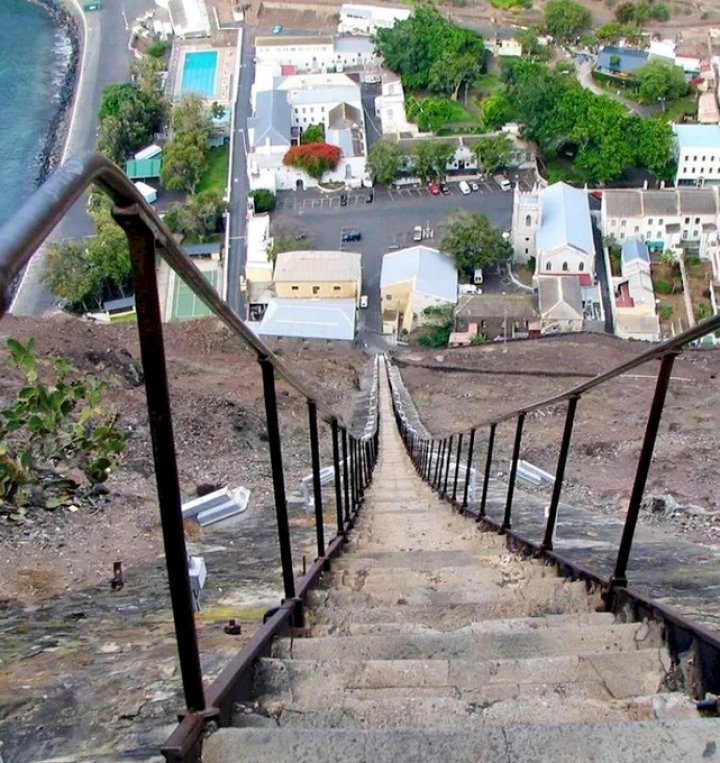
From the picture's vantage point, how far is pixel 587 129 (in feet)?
113

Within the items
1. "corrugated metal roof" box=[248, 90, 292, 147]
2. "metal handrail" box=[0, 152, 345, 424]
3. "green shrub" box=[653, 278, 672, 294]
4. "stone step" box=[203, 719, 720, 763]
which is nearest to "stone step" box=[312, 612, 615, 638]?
"stone step" box=[203, 719, 720, 763]

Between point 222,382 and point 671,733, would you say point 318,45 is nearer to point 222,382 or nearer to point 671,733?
point 222,382

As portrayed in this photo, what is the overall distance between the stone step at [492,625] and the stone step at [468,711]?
731 millimetres

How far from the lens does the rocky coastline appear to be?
36.8 metres

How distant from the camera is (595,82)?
135 feet

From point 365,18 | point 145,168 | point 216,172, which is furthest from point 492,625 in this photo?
point 365,18

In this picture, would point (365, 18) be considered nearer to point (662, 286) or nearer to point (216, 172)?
point (216, 172)

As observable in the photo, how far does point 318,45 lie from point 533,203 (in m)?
18.3

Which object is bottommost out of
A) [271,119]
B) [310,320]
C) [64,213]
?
[64,213]

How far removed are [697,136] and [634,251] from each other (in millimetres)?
7995

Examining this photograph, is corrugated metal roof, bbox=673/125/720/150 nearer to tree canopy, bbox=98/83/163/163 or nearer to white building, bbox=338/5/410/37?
white building, bbox=338/5/410/37

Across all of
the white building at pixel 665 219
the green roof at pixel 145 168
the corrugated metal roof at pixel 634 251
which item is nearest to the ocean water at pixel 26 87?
the green roof at pixel 145 168

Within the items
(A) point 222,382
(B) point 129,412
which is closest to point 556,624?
(B) point 129,412

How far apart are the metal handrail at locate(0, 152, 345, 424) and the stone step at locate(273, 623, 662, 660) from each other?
5.08 ft
